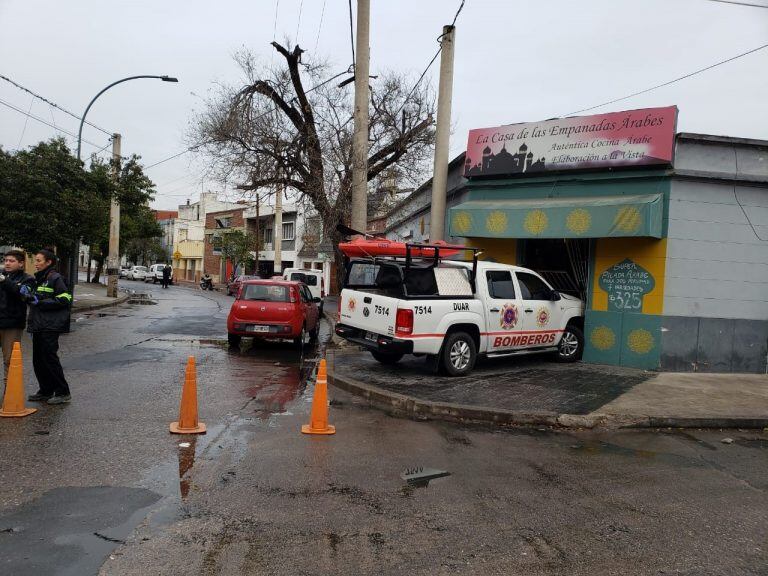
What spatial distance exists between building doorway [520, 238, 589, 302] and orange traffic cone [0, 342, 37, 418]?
976 cm

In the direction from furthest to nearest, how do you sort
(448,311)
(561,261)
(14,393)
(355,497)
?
(561,261) < (448,311) < (14,393) < (355,497)

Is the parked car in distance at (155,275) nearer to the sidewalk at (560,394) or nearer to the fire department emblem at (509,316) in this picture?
the sidewalk at (560,394)

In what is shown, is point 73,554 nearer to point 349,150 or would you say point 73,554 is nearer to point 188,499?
point 188,499

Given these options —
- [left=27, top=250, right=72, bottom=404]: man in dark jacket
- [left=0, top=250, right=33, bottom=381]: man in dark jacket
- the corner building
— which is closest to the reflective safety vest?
[left=27, top=250, right=72, bottom=404]: man in dark jacket

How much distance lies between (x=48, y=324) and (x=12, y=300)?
79cm

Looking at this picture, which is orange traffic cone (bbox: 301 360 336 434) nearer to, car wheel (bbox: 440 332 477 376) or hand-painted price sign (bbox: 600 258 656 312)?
car wheel (bbox: 440 332 477 376)

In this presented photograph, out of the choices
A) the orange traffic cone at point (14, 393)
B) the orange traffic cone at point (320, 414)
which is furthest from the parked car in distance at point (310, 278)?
the orange traffic cone at point (320, 414)

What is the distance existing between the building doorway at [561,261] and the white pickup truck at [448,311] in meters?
1.48

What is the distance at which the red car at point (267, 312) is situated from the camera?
43.2 ft

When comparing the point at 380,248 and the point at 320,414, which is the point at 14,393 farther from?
the point at 380,248

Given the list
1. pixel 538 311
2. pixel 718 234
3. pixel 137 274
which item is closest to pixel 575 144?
pixel 718 234

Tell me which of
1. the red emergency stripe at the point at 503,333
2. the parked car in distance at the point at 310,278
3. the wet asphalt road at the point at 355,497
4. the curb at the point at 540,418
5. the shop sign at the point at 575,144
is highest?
the shop sign at the point at 575,144

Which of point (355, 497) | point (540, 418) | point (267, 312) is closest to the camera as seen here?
point (355, 497)

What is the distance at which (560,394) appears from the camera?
859 cm
